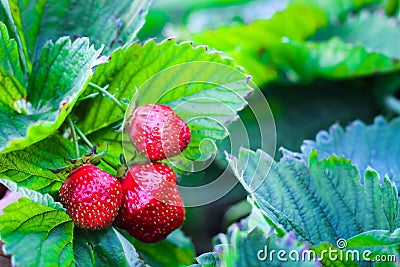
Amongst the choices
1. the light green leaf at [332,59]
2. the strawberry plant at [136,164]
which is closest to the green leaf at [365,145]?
the strawberry plant at [136,164]

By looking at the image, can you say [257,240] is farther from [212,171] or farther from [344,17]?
[344,17]

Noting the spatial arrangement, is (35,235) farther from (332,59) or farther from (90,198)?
(332,59)

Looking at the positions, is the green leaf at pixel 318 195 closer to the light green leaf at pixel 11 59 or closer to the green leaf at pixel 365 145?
the green leaf at pixel 365 145

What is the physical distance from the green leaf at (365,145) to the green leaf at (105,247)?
9.1 inches

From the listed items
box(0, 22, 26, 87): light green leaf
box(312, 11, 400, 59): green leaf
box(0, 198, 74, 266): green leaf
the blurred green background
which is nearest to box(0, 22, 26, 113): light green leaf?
box(0, 22, 26, 87): light green leaf

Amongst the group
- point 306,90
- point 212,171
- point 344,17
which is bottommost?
point 212,171

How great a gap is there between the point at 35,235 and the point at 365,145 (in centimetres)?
42

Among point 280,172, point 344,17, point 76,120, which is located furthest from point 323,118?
point 76,120

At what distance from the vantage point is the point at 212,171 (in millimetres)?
829

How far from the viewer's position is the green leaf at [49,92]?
1.39 ft

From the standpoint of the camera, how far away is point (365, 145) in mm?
693

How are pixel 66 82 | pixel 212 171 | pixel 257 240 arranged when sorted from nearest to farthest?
1. pixel 257 240
2. pixel 66 82
3. pixel 212 171

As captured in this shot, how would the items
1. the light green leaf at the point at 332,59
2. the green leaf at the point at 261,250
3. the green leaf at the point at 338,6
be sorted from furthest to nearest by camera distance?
the green leaf at the point at 338,6 < the light green leaf at the point at 332,59 < the green leaf at the point at 261,250

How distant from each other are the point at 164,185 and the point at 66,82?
13 centimetres
